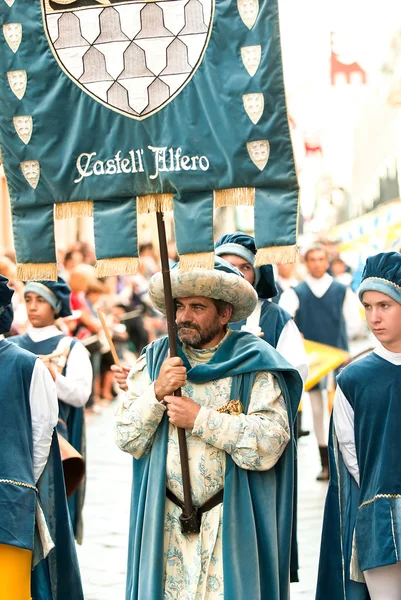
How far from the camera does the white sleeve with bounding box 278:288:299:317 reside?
39.8ft

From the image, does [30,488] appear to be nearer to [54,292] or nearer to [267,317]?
[267,317]

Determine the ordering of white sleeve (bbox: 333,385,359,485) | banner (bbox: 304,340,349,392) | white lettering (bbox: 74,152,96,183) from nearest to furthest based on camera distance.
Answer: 1. white lettering (bbox: 74,152,96,183)
2. white sleeve (bbox: 333,385,359,485)
3. banner (bbox: 304,340,349,392)

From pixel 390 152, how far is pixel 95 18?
31.8m

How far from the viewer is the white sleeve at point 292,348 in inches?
287

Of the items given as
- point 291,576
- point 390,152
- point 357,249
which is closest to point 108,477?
point 291,576

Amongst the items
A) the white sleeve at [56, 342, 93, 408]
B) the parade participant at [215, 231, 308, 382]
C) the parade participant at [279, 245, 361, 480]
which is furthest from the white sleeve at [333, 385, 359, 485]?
the parade participant at [279, 245, 361, 480]

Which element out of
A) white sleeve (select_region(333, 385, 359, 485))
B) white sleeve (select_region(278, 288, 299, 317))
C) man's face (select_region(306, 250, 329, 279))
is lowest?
white sleeve (select_region(333, 385, 359, 485))

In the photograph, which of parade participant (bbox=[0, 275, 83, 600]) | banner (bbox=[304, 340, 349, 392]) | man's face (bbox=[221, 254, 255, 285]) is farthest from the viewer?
banner (bbox=[304, 340, 349, 392])

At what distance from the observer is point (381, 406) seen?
553 cm

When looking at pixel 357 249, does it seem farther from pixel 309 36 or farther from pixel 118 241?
pixel 118 241

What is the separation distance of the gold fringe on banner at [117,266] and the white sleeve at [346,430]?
1.19 metres

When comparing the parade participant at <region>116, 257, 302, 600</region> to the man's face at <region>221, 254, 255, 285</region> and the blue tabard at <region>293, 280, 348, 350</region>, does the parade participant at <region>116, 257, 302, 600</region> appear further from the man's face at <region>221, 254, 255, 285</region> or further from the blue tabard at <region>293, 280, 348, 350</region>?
the blue tabard at <region>293, 280, 348, 350</region>

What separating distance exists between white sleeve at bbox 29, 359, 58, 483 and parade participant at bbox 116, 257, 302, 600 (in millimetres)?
461

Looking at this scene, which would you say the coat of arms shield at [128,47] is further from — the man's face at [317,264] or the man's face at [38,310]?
the man's face at [317,264]
